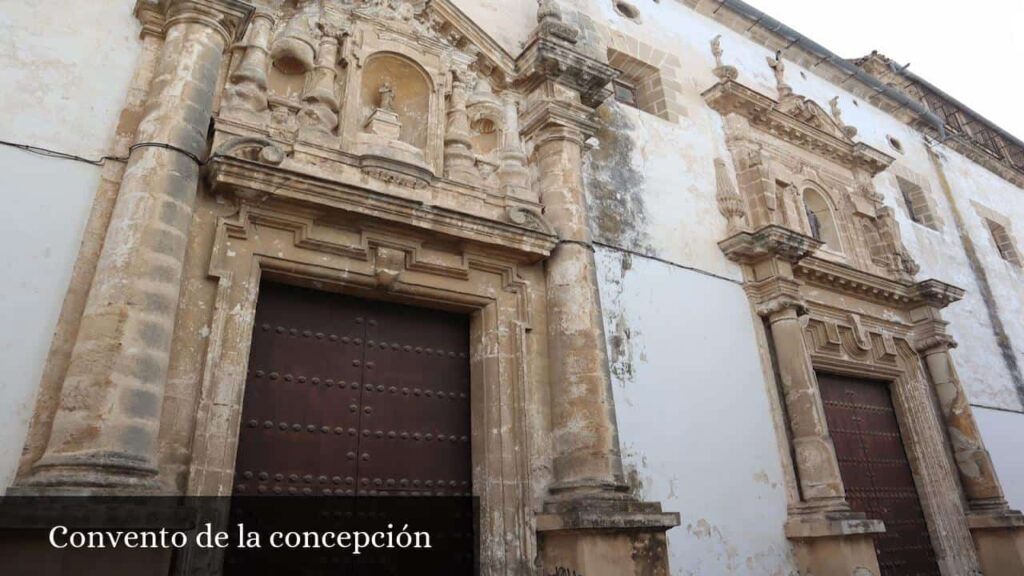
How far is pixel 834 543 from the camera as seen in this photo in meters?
5.42

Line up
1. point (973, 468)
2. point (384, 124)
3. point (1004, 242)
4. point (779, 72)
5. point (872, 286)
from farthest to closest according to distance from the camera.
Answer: point (1004, 242), point (779, 72), point (872, 286), point (973, 468), point (384, 124)

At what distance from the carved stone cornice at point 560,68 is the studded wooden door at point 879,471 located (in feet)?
12.2

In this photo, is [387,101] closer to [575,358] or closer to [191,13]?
[191,13]

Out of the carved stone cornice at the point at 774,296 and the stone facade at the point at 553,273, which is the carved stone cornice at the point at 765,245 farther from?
the carved stone cornice at the point at 774,296

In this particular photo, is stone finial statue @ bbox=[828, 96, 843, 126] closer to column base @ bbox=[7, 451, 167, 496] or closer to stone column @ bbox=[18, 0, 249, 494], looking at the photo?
stone column @ bbox=[18, 0, 249, 494]

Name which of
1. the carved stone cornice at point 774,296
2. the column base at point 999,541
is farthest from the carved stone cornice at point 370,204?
the column base at point 999,541

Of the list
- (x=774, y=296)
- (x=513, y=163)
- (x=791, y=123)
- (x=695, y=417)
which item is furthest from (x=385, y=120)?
(x=791, y=123)

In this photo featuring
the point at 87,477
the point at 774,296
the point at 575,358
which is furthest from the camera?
the point at 774,296

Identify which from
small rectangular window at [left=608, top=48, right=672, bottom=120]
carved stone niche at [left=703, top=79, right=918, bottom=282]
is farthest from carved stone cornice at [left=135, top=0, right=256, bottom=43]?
carved stone niche at [left=703, top=79, right=918, bottom=282]

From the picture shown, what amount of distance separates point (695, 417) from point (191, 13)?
4638 mm

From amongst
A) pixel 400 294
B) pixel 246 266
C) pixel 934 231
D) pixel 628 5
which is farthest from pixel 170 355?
pixel 934 231

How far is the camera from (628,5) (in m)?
7.91

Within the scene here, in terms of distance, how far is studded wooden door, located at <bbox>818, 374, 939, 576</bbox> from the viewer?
21.2 ft

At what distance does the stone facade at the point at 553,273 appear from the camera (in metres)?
3.58
